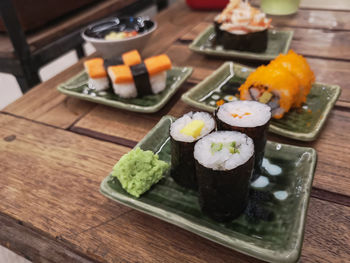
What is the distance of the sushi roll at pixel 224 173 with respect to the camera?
0.67 meters

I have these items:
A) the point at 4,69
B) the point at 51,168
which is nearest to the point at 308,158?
the point at 51,168

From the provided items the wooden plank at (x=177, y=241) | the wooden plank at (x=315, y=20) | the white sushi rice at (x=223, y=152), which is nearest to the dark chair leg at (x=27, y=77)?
the wooden plank at (x=315, y=20)

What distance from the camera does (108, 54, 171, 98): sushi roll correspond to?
4.02ft

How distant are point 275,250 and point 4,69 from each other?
2122mm

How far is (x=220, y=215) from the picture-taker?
72 centimetres

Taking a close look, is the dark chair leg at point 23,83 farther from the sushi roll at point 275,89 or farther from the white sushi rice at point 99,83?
the sushi roll at point 275,89

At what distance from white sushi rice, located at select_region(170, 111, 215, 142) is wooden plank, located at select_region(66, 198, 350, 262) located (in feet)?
0.77

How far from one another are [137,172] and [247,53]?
1.01 m

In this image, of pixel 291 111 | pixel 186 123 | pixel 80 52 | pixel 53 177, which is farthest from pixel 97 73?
pixel 80 52

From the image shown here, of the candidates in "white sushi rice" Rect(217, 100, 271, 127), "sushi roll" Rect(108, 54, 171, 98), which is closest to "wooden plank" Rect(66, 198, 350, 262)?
"white sushi rice" Rect(217, 100, 271, 127)

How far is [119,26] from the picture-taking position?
1.72 m

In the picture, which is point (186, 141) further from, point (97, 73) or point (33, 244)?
point (97, 73)

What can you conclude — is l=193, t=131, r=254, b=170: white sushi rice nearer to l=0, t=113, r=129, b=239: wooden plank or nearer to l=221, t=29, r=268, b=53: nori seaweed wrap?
l=0, t=113, r=129, b=239: wooden plank

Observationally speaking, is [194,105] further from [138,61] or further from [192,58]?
[192,58]
